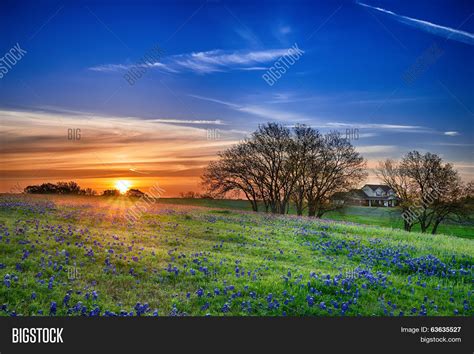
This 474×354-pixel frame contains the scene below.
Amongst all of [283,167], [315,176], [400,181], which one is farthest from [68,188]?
[400,181]

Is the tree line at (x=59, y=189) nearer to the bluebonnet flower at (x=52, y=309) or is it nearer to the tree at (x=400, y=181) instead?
the bluebonnet flower at (x=52, y=309)

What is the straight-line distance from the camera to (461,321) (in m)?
7.07

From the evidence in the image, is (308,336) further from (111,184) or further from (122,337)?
(111,184)

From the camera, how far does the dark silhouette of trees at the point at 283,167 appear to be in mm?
25234

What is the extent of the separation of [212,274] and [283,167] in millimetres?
19224

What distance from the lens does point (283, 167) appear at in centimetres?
2689

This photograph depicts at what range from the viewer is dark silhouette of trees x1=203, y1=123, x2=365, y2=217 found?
82.8 ft

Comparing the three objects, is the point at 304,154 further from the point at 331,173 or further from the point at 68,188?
the point at 68,188

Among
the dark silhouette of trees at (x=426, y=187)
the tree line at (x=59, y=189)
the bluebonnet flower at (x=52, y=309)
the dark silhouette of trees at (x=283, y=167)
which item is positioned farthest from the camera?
the dark silhouette of trees at (x=426, y=187)

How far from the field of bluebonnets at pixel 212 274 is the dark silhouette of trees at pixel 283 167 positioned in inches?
459

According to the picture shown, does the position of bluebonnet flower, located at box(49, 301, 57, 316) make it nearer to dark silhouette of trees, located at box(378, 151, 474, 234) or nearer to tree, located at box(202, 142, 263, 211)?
tree, located at box(202, 142, 263, 211)

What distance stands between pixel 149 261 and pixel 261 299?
3.07m

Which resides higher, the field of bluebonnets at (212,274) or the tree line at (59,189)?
the tree line at (59,189)

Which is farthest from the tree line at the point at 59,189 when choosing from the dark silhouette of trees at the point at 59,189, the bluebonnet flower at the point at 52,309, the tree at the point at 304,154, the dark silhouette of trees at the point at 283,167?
the bluebonnet flower at the point at 52,309
